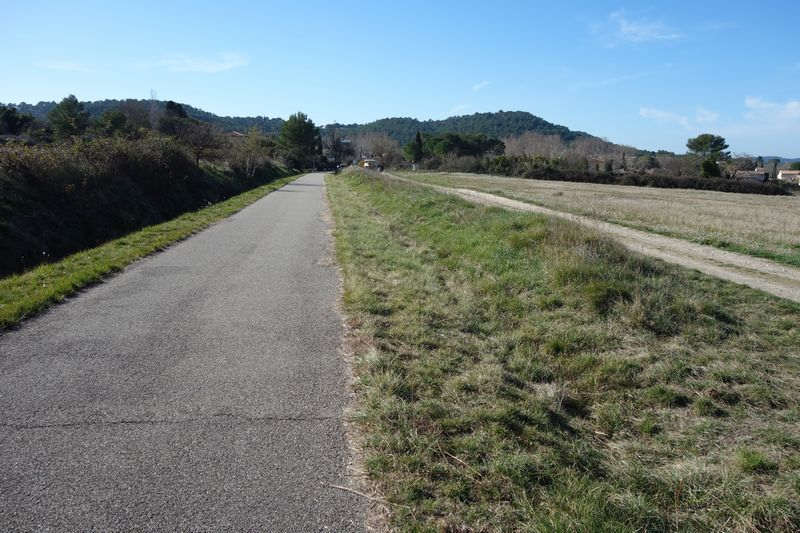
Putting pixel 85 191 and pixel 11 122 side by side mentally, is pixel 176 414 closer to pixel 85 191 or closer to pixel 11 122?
pixel 85 191

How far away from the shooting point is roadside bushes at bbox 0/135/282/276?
12.3 m

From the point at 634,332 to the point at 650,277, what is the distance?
2.28 m

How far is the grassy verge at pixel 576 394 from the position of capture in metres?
3.25

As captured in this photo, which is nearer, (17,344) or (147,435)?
(147,435)

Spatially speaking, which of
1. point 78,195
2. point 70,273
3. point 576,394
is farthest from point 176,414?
point 78,195

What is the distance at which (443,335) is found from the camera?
6.41 metres

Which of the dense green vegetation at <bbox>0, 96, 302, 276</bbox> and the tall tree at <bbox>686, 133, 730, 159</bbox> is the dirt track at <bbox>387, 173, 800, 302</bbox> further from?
the tall tree at <bbox>686, 133, 730, 159</bbox>

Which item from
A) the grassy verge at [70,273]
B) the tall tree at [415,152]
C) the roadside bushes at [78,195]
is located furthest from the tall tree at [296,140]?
the grassy verge at [70,273]

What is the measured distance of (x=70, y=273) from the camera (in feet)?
29.5

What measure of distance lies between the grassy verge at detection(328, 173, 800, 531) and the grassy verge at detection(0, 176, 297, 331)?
4.23 m

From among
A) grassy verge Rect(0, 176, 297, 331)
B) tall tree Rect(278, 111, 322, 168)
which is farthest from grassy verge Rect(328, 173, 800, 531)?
tall tree Rect(278, 111, 322, 168)

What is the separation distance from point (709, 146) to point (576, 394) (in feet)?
330

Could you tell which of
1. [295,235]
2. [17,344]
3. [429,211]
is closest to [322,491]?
[17,344]

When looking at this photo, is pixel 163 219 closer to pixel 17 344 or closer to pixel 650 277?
pixel 17 344
